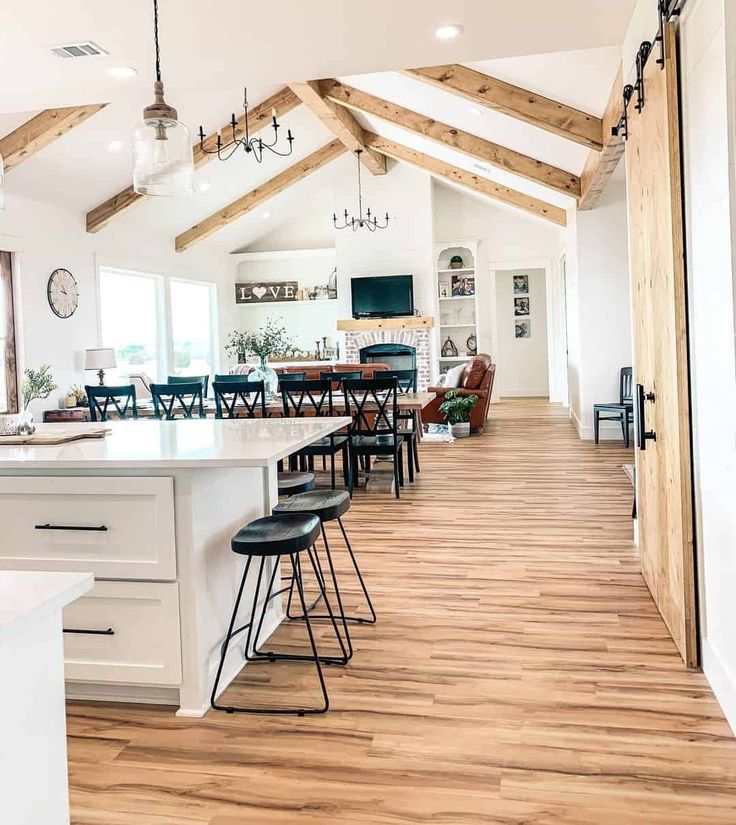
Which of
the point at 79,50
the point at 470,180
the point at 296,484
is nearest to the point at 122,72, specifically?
the point at 79,50

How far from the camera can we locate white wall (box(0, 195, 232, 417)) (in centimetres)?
762

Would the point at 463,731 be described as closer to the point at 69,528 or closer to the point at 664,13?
the point at 69,528

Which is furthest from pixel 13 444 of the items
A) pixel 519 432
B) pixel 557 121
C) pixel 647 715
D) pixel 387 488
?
pixel 519 432

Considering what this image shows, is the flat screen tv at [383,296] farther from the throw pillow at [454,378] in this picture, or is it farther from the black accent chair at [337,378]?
the black accent chair at [337,378]

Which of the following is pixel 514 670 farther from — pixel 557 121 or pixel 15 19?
pixel 557 121

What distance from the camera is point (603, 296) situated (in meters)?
8.25

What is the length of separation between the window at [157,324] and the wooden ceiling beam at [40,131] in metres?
2.56

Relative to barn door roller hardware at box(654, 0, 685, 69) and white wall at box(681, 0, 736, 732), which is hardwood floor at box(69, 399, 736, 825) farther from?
barn door roller hardware at box(654, 0, 685, 69)

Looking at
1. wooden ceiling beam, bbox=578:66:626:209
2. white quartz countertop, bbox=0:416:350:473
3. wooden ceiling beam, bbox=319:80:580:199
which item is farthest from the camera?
wooden ceiling beam, bbox=319:80:580:199

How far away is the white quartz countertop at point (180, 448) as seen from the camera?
2328 mm

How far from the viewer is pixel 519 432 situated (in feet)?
31.0

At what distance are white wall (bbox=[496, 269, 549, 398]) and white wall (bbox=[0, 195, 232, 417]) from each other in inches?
287

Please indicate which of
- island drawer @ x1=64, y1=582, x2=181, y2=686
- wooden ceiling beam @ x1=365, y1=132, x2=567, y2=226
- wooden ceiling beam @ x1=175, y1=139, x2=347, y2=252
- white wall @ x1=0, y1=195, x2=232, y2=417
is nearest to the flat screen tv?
wooden ceiling beam @ x1=365, y1=132, x2=567, y2=226

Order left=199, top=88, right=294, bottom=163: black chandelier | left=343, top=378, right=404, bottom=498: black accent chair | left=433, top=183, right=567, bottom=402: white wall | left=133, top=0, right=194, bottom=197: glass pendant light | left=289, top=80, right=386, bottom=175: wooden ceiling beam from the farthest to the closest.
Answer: left=433, top=183, right=567, bottom=402: white wall → left=289, top=80, right=386, bottom=175: wooden ceiling beam → left=199, top=88, right=294, bottom=163: black chandelier → left=343, top=378, right=404, bottom=498: black accent chair → left=133, top=0, right=194, bottom=197: glass pendant light
